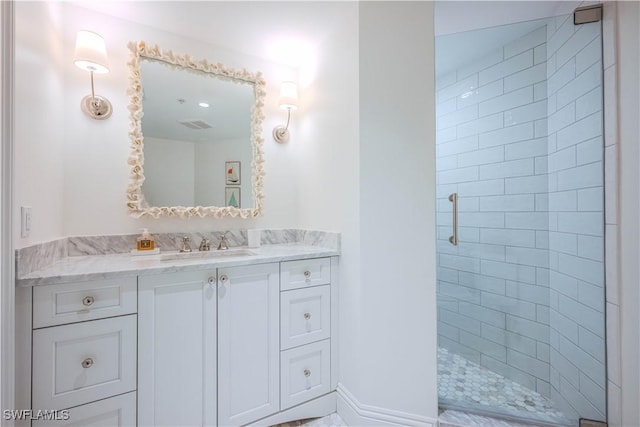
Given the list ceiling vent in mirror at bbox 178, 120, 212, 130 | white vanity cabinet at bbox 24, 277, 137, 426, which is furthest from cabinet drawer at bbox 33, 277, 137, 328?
ceiling vent in mirror at bbox 178, 120, 212, 130

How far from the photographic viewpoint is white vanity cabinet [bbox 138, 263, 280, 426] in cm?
121

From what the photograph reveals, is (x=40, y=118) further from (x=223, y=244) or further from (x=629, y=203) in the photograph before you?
(x=629, y=203)

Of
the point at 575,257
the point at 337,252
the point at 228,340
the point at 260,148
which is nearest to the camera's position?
the point at 228,340

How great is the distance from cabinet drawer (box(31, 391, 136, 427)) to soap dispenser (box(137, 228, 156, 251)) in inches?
29.7

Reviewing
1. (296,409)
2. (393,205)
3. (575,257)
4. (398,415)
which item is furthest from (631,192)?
(296,409)

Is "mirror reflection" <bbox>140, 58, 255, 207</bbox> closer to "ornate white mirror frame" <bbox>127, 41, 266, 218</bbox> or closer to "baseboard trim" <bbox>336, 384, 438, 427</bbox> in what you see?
"ornate white mirror frame" <bbox>127, 41, 266, 218</bbox>

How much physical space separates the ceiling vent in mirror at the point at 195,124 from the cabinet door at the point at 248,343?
40.6 inches

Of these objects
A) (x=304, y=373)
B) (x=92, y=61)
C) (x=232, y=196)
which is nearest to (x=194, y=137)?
(x=232, y=196)

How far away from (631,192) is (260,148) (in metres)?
2.03

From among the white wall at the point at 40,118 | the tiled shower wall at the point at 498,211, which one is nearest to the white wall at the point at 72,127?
the white wall at the point at 40,118

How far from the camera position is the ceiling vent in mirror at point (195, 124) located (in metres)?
1.81

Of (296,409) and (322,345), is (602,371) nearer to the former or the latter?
(322,345)

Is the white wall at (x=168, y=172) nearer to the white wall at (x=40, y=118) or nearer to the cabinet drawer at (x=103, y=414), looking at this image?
the white wall at (x=40, y=118)

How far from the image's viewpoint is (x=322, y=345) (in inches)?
64.0
